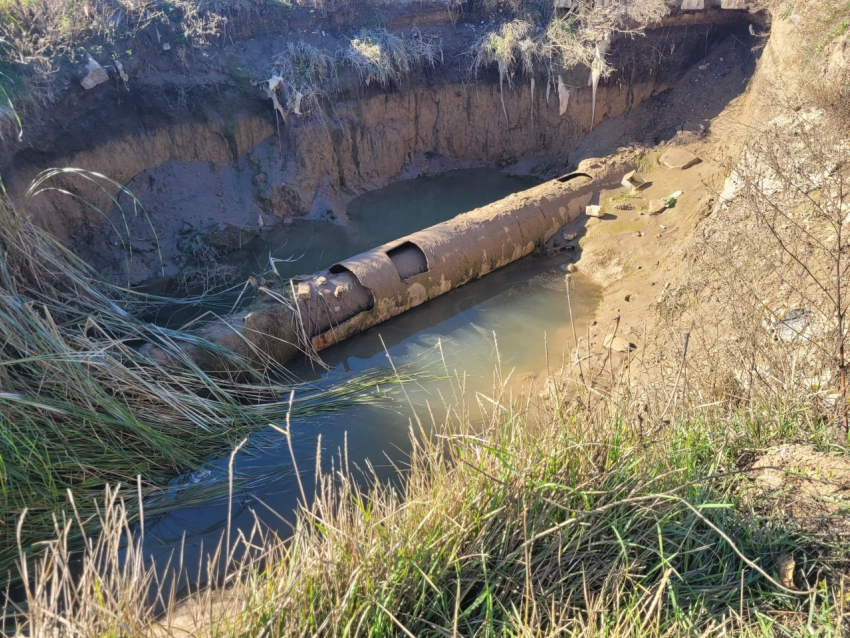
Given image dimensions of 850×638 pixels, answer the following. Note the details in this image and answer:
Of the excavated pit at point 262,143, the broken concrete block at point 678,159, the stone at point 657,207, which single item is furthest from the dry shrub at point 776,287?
the excavated pit at point 262,143

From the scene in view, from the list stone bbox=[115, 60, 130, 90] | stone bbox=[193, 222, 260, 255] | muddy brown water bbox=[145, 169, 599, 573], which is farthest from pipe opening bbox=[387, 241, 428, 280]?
stone bbox=[115, 60, 130, 90]

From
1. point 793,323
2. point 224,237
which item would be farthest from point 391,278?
point 793,323

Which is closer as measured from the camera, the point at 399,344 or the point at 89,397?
the point at 89,397

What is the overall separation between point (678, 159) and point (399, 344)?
4.13m

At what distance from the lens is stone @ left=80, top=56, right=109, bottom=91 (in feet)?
21.3

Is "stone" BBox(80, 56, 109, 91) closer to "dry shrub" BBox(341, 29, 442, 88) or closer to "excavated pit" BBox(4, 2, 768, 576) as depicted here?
"excavated pit" BBox(4, 2, 768, 576)

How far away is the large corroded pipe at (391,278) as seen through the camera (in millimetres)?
5184

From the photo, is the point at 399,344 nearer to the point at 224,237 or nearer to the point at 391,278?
the point at 391,278

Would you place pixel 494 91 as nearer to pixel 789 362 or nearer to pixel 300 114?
pixel 300 114

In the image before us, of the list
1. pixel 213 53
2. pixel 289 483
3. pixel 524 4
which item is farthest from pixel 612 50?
pixel 289 483

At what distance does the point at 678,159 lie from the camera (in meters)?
7.24

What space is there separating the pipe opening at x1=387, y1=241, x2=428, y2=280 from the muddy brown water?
1.38ft

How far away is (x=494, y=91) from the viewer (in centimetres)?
843

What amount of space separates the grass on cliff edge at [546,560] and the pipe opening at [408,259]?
3.35 meters
